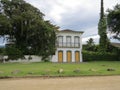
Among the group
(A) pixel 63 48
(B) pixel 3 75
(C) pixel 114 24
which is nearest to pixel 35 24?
(A) pixel 63 48

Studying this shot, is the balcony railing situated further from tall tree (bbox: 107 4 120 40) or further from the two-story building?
tall tree (bbox: 107 4 120 40)

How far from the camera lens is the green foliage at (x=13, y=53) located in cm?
3909

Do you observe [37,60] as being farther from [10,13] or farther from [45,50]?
[10,13]

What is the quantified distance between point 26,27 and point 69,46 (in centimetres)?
1185

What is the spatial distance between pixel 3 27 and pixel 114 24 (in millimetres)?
18789

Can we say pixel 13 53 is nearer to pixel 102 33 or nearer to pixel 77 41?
pixel 77 41

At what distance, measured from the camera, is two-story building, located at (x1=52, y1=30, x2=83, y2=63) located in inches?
1850

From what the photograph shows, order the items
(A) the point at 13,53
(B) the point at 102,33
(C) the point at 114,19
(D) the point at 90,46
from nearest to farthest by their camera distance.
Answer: (A) the point at 13,53 → (C) the point at 114,19 → (B) the point at 102,33 → (D) the point at 90,46

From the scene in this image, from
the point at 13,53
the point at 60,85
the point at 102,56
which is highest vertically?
the point at 13,53

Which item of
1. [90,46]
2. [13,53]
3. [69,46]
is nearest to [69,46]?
[69,46]

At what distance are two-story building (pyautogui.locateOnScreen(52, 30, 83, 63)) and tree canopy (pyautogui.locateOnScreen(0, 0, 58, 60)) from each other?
16.2 feet

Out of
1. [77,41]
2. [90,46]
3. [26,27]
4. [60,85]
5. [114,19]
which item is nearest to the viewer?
[60,85]

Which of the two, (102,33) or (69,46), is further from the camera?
(69,46)

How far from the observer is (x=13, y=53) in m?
39.3
